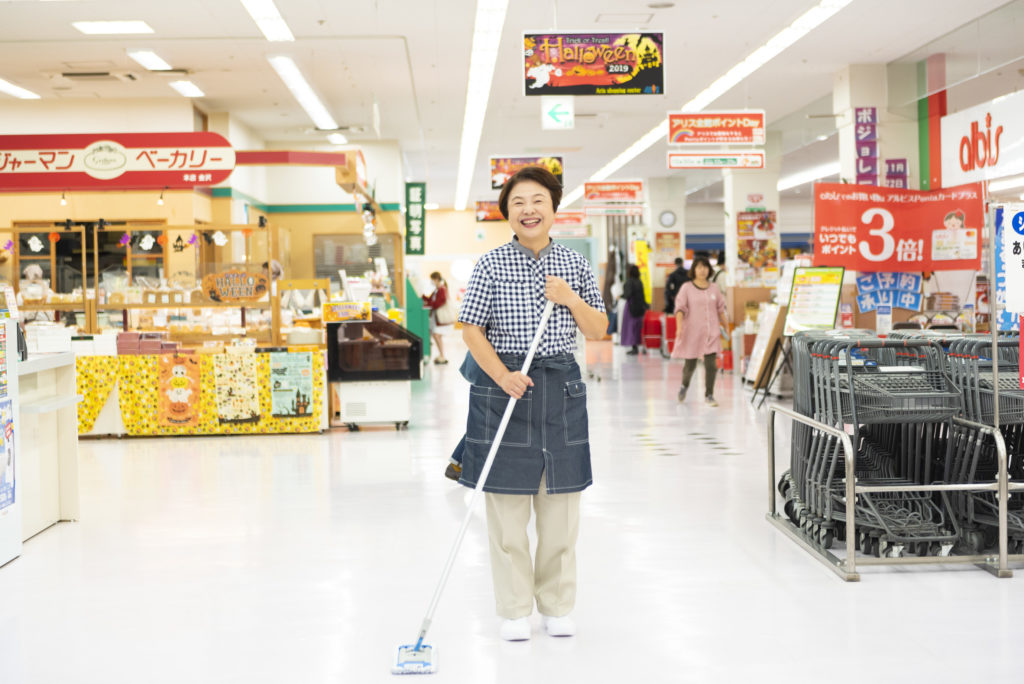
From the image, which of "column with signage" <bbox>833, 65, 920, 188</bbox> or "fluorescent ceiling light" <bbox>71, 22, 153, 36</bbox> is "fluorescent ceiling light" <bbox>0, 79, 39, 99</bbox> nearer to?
"fluorescent ceiling light" <bbox>71, 22, 153, 36</bbox>

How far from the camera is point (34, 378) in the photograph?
529 cm

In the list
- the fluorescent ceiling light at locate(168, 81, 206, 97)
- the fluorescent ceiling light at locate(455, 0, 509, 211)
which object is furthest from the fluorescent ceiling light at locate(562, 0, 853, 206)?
the fluorescent ceiling light at locate(168, 81, 206, 97)

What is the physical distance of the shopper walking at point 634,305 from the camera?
695 inches

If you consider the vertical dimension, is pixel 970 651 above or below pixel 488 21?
below

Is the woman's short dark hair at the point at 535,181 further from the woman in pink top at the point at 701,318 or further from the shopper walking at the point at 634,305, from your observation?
the shopper walking at the point at 634,305

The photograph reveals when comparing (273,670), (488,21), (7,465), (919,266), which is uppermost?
(488,21)

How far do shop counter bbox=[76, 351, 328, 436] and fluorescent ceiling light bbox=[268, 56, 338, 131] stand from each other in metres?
4.73

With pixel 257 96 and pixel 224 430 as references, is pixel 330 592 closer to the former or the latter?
pixel 224 430

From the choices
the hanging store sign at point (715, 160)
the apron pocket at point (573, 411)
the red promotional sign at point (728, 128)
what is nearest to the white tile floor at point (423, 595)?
the apron pocket at point (573, 411)

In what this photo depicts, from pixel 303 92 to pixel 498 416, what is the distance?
36.9 ft

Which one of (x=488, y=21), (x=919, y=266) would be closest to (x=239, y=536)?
(x=488, y=21)

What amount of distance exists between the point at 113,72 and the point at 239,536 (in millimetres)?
9013

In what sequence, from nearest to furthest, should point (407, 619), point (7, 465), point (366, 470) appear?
point (407, 619), point (7, 465), point (366, 470)

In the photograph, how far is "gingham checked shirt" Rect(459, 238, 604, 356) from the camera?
3.32m
